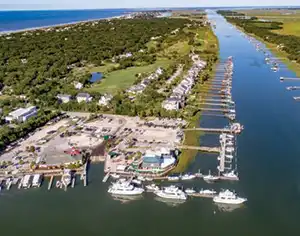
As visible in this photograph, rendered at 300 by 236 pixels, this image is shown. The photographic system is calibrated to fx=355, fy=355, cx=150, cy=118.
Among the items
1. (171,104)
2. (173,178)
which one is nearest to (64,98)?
(171,104)

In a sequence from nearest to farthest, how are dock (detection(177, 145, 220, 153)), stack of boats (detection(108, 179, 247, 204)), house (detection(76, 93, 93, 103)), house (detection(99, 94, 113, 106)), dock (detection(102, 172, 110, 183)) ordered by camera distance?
stack of boats (detection(108, 179, 247, 204))
dock (detection(102, 172, 110, 183))
dock (detection(177, 145, 220, 153))
house (detection(99, 94, 113, 106))
house (detection(76, 93, 93, 103))

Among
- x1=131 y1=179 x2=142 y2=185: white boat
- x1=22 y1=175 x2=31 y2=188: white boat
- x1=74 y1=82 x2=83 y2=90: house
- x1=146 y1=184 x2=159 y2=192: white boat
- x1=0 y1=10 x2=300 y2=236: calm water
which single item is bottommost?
x1=0 y1=10 x2=300 y2=236: calm water

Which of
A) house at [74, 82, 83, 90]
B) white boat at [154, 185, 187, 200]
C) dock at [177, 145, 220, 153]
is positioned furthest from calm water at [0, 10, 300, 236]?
house at [74, 82, 83, 90]

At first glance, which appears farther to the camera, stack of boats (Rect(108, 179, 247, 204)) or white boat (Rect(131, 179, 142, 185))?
white boat (Rect(131, 179, 142, 185))

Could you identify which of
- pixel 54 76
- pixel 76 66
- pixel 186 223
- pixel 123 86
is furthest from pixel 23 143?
pixel 76 66

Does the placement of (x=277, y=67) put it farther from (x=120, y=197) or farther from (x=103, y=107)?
(x=120, y=197)

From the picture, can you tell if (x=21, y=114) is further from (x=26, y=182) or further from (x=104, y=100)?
(x=26, y=182)

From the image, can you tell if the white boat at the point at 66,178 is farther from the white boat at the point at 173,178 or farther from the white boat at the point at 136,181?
the white boat at the point at 173,178

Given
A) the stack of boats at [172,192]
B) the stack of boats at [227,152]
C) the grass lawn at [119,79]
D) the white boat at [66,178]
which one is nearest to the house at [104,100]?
the grass lawn at [119,79]

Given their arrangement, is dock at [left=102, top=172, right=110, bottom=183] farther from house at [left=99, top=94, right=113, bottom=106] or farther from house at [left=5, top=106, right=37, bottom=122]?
house at [left=99, top=94, right=113, bottom=106]
